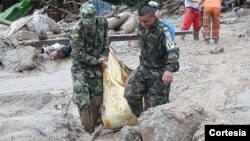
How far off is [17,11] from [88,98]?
12.4 meters

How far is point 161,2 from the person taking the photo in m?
19.6

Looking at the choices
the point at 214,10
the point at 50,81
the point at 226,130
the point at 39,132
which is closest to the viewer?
the point at 226,130

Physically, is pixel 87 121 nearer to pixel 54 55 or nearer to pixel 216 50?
pixel 216 50

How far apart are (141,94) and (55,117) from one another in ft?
3.85

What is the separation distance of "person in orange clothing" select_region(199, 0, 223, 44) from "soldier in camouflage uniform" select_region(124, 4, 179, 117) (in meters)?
5.10

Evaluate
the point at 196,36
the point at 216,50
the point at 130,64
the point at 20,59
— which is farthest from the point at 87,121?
the point at 196,36

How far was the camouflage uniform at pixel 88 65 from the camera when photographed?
6.36 metres

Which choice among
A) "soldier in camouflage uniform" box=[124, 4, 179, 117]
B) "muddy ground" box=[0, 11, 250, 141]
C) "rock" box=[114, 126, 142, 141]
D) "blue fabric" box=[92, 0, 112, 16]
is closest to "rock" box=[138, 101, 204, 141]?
"rock" box=[114, 126, 142, 141]

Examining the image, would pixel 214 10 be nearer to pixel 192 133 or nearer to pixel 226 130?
pixel 192 133

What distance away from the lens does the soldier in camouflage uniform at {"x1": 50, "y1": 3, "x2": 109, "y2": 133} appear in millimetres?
6363

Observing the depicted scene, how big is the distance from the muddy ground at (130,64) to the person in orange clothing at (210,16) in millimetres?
241

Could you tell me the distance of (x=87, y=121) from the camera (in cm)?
653

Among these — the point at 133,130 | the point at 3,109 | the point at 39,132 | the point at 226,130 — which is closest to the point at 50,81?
the point at 3,109

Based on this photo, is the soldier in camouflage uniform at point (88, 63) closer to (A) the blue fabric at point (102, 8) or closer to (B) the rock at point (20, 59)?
(B) the rock at point (20, 59)
